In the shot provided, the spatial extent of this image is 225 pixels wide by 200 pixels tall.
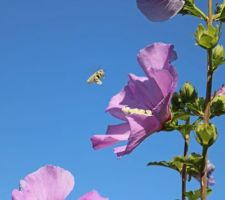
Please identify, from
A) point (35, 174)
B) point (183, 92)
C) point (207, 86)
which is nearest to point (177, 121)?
point (183, 92)

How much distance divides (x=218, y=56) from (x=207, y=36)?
0.12 metres

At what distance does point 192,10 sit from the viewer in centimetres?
184

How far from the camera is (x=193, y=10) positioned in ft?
6.01

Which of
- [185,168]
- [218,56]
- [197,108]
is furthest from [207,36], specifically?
[185,168]

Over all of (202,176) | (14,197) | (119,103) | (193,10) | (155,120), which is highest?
(193,10)

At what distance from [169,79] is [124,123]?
26 cm

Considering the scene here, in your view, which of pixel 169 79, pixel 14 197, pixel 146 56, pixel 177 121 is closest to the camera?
pixel 14 197

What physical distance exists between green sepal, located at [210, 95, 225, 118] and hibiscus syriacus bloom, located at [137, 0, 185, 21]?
29cm

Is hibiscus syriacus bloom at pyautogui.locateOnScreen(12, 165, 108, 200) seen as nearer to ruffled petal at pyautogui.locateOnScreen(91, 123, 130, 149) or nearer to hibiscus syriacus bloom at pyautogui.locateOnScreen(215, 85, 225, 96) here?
ruffled petal at pyautogui.locateOnScreen(91, 123, 130, 149)

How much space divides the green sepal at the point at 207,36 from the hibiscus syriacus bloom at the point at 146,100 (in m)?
0.09

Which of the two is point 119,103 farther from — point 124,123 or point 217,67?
point 217,67

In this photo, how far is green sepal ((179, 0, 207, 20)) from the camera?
1813 millimetres

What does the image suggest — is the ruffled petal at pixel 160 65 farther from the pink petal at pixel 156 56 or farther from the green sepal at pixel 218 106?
the green sepal at pixel 218 106

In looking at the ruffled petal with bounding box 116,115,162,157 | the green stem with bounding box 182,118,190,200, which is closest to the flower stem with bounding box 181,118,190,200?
the green stem with bounding box 182,118,190,200
